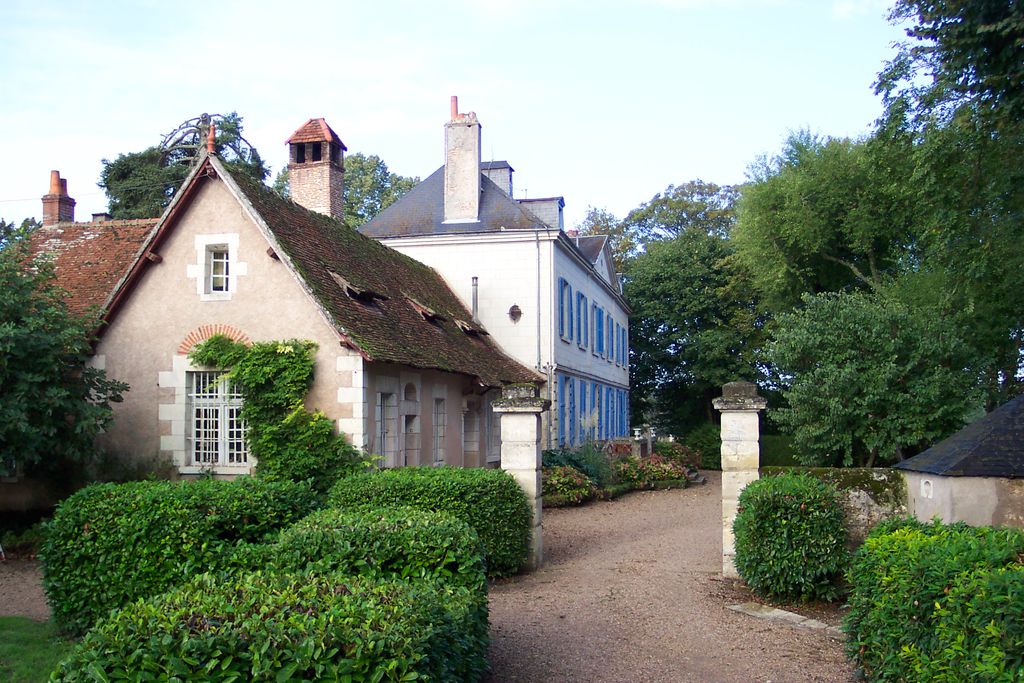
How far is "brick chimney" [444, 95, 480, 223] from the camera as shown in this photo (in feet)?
78.9

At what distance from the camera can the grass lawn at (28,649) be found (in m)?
6.83

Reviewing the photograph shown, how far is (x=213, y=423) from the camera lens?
14.2 m

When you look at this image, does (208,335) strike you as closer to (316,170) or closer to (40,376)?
(40,376)

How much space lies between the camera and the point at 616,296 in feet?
112

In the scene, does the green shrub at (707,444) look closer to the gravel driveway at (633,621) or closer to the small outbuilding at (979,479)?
the gravel driveway at (633,621)

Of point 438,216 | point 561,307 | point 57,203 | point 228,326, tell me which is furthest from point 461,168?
point 228,326

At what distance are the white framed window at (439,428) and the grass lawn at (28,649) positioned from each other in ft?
29.3

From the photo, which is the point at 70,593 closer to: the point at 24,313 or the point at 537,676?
the point at 537,676

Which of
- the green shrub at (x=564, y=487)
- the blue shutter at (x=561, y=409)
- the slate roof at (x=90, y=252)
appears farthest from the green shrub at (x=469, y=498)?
the blue shutter at (x=561, y=409)

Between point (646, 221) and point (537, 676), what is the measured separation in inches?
1559

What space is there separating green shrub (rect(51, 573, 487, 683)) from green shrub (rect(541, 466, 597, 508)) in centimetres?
1413

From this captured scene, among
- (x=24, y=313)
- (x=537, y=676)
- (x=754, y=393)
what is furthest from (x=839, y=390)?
(x=24, y=313)

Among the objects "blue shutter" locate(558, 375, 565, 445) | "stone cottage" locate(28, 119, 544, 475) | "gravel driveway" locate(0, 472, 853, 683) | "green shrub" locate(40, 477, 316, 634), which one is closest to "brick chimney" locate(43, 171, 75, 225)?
"stone cottage" locate(28, 119, 544, 475)

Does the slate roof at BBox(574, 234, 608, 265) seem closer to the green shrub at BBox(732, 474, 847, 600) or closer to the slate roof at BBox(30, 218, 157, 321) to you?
the slate roof at BBox(30, 218, 157, 321)
